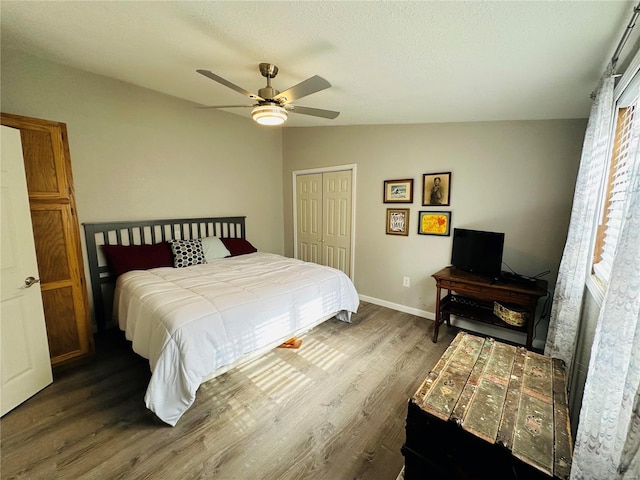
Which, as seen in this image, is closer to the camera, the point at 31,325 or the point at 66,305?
the point at 31,325

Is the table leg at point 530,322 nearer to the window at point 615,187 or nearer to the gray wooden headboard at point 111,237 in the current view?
the window at point 615,187

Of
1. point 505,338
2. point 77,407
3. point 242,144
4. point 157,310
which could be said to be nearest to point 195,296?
point 157,310

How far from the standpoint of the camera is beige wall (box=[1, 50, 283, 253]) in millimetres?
2559

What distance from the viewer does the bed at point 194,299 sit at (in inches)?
69.8

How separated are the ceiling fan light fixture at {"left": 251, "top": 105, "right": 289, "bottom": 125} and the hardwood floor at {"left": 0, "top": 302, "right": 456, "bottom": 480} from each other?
2187 mm

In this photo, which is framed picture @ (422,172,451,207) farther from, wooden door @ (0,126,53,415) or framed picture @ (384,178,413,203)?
wooden door @ (0,126,53,415)

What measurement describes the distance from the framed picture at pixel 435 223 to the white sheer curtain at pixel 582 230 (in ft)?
4.32

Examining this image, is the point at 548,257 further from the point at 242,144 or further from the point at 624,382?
the point at 242,144

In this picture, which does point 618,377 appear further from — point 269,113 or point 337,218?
point 337,218

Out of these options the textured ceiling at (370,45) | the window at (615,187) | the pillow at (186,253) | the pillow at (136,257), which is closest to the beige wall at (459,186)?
→ the textured ceiling at (370,45)

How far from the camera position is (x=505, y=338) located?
2900 mm

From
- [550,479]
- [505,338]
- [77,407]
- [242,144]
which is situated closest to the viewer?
[550,479]

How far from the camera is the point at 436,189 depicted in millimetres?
3182

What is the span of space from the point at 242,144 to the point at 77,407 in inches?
143
